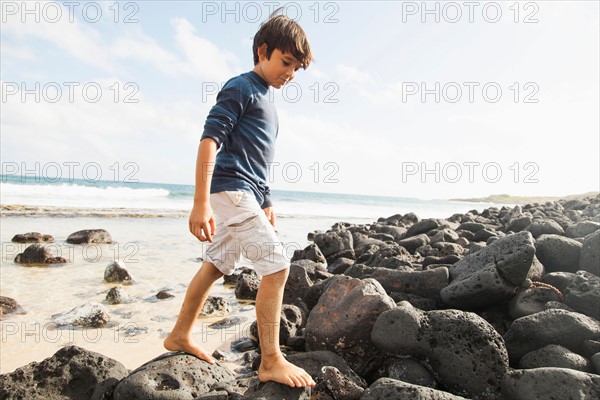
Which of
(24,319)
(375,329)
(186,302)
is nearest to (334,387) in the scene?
(375,329)

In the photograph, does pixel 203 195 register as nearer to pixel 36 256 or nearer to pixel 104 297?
pixel 104 297

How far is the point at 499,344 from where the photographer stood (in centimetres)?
238

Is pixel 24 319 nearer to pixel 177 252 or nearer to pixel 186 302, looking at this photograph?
pixel 186 302

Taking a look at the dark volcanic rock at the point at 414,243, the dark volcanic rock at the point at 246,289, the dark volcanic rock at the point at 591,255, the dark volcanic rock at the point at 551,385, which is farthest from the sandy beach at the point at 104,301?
the dark volcanic rock at the point at 591,255

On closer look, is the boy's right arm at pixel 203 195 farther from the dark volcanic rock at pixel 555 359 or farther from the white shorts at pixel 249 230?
the dark volcanic rock at pixel 555 359

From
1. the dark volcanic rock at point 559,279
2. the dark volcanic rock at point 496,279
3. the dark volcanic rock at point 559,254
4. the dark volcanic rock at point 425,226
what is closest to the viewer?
the dark volcanic rock at point 496,279

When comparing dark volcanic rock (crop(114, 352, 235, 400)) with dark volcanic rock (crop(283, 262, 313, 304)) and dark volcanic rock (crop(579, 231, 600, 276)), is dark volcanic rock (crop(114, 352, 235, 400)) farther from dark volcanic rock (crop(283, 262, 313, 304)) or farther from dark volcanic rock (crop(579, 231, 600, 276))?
dark volcanic rock (crop(579, 231, 600, 276))

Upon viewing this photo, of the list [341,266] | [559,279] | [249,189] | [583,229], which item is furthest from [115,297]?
[583,229]

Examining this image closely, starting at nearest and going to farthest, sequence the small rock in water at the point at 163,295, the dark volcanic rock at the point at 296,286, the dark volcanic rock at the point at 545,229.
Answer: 1. the dark volcanic rock at the point at 296,286
2. the dark volcanic rock at the point at 545,229
3. the small rock in water at the point at 163,295

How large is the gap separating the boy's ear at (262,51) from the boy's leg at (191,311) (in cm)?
122

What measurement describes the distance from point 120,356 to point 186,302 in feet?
3.96

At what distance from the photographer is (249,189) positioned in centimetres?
235

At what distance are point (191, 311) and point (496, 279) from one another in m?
2.13

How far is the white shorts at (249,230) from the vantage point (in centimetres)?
220
